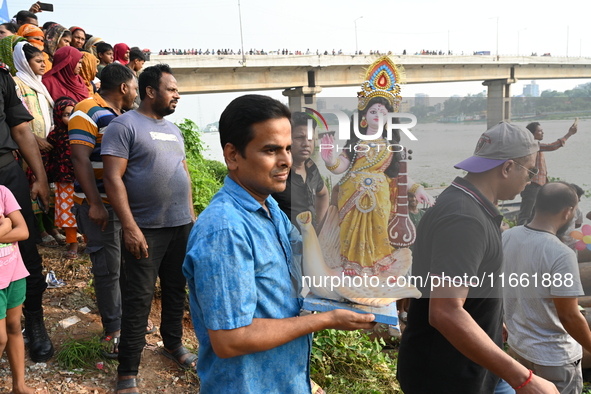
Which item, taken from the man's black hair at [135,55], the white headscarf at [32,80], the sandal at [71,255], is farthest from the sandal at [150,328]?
the man's black hair at [135,55]

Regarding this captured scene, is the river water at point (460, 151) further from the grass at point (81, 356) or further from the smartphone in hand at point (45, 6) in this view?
the smartphone in hand at point (45, 6)

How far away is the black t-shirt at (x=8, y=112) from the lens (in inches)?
104

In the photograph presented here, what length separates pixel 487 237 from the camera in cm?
158

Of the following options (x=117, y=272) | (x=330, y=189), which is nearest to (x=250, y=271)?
(x=330, y=189)

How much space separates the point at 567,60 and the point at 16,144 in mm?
31653

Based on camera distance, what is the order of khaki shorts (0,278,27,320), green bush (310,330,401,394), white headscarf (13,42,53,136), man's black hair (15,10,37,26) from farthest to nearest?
man's black hair (15,10,37,26), white headscarf (13,42,53,136), green bush (310,330,401,394), khaki shorts (0,278,27,320)

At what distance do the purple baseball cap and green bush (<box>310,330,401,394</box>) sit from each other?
1990mm

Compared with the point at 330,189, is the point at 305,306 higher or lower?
lower

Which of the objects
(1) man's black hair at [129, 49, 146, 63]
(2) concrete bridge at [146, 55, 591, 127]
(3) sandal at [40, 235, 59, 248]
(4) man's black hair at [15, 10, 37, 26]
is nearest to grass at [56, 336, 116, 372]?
(3) sandal at [40, 235, 59, 248]

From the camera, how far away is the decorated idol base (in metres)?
1.28

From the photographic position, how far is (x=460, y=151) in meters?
1.78

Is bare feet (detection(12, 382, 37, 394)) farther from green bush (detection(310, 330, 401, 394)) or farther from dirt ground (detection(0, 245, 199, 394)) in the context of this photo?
green bush (detection(310, 330, 401, 394))

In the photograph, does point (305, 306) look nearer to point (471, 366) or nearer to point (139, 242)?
point (471, 366)

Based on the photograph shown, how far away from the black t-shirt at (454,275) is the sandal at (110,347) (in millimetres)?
1891
